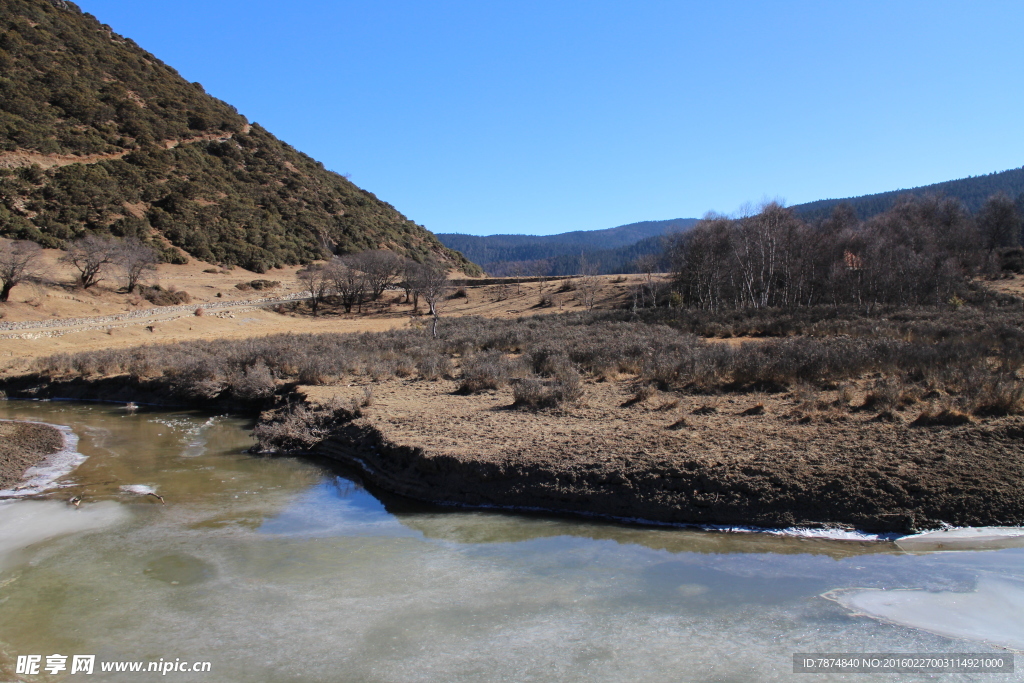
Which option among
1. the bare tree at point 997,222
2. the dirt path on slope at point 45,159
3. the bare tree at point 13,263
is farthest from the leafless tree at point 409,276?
the bare tree at point 997,222

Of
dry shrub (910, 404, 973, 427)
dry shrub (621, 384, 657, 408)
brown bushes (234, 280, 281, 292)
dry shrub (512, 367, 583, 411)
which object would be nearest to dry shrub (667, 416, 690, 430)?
dry shrub (621, 384, 657, 408)

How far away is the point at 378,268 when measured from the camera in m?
51.0

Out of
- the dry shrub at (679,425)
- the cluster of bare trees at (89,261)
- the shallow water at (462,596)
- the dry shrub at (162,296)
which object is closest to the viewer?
the shallow water at (462,596)

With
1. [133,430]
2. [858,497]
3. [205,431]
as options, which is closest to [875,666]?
[858,497]

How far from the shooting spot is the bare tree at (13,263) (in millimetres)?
31875

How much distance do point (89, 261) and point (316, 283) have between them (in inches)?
658

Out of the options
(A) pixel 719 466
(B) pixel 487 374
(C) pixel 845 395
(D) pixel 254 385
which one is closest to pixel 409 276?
(D) pixel 254 385

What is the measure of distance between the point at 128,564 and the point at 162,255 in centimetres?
4935

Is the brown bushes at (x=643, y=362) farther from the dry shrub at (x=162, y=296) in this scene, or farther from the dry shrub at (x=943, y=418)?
the dry shrub at (x=162, y=296)

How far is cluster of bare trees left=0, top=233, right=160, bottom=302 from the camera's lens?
1271 inches

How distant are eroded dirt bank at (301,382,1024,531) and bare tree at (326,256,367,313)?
38.9m

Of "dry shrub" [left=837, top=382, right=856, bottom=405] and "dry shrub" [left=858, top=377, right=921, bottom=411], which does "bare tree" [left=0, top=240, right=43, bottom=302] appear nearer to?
"dry shrub" [left=837, top=382, right=856, bottom=405]

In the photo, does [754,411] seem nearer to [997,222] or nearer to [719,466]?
Result: [719,466]

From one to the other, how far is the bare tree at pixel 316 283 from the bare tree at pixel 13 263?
16.9 metres
